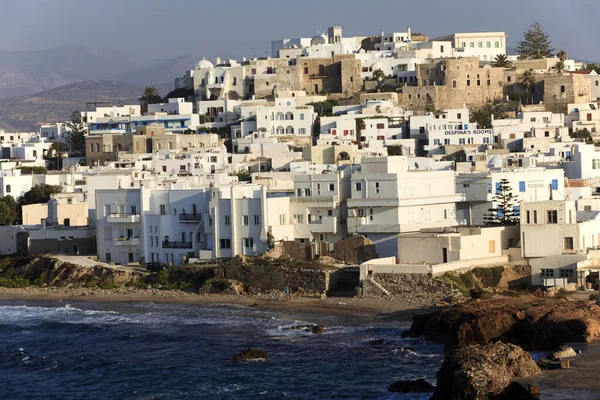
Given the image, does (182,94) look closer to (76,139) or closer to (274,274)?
Answer: (76,139)

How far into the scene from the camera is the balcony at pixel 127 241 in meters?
55.0

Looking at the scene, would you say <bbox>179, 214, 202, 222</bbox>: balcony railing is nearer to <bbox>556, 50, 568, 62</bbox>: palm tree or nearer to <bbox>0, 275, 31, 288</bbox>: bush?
<bbox>0, 275, 31, 288</bbox>: bush

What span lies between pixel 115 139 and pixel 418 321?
51.2 meters

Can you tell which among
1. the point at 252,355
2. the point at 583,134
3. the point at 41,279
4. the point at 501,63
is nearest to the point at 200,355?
the point at 252,355

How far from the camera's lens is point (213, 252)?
170 feet

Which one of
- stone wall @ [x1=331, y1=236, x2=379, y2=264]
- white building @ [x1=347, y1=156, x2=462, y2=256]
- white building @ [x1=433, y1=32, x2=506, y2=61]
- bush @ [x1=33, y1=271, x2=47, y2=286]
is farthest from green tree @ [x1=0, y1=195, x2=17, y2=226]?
white building @ [x1=433, y1=32, x2=506, y2=61]

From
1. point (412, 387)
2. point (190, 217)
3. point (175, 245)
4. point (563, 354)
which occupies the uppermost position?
point (190, 217)

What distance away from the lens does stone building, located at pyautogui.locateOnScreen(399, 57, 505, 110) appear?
90.6 metres

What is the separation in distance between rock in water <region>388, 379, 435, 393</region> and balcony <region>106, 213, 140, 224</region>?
25000 mm

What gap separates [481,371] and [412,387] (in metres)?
2.74

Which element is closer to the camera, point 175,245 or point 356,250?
point 356,250

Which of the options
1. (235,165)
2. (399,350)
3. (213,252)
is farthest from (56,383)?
(235,165)

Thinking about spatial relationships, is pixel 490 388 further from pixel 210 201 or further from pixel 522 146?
pixel 522 146

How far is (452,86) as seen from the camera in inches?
3573
